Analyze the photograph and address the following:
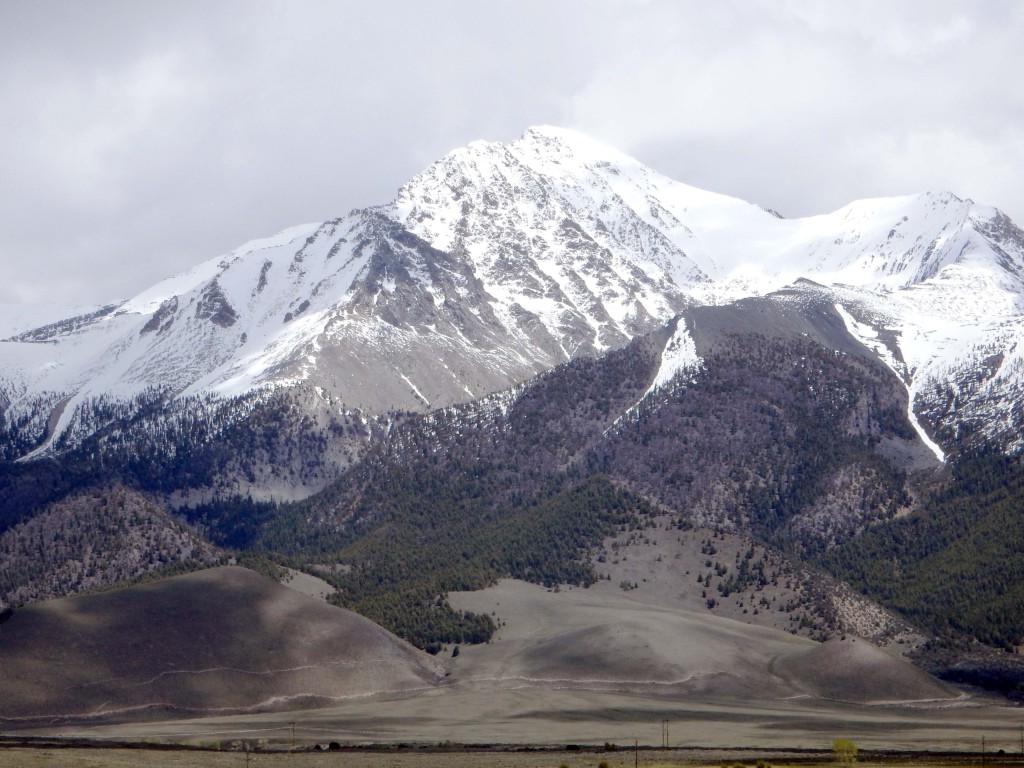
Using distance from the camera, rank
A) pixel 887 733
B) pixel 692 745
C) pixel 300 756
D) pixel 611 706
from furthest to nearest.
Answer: pixel 611 706 < pixel 887 733 < pixel 692 745 < pixel 300 756

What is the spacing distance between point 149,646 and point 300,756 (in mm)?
47312

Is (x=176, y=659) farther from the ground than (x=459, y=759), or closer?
farther from the ground

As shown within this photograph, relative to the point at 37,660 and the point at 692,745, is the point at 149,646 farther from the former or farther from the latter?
the point at 692,745

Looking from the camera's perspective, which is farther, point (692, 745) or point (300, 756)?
point (692, 745)

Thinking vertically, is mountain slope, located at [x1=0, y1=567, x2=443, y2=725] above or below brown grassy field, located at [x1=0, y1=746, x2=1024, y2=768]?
above

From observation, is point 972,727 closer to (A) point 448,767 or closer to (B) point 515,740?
(B) point 515,740

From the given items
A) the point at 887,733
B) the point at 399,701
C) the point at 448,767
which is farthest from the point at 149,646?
the point at 887,733

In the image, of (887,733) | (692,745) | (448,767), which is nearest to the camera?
(448,767)

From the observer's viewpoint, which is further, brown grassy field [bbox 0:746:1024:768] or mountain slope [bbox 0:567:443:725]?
mountain slope [bbox 0:567:443:725]

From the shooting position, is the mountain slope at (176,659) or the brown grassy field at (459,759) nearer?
the brown grassy field at (459,759)

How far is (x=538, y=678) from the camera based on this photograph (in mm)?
196750

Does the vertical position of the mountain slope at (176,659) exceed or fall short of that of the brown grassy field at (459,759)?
it exceeds it

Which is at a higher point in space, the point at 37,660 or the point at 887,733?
the point at 37,660

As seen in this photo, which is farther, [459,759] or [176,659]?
[176,659]
